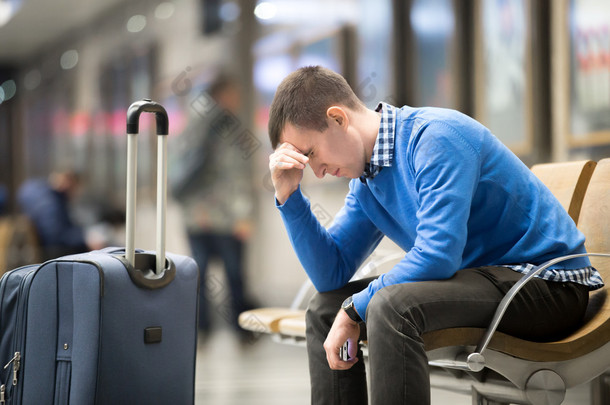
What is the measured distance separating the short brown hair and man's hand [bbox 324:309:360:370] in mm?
404

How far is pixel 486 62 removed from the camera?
12.8ft

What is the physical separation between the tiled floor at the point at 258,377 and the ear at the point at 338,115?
0.74 m

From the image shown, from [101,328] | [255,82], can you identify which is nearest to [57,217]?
[255,82]

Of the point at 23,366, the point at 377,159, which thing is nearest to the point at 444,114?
the point at 377,159

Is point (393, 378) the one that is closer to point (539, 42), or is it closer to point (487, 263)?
point (487, 263)

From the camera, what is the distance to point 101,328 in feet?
5.32

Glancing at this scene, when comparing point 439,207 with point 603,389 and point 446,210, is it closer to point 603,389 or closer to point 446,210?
point 446,210

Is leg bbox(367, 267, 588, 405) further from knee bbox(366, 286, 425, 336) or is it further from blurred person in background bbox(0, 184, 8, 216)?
blurred person in background bbox(0, 184, 8, 216)

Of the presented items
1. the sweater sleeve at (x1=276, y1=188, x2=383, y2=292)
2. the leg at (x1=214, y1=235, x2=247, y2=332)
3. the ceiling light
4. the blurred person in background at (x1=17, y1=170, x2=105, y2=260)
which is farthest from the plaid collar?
the ceiling light

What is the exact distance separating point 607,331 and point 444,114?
57cm

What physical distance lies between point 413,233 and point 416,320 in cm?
28

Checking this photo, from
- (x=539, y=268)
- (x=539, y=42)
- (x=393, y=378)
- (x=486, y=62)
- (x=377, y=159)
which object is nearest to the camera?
(x=393, y=378)

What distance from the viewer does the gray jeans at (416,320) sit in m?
1.17

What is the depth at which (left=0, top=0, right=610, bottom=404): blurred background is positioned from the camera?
11.4 ft
